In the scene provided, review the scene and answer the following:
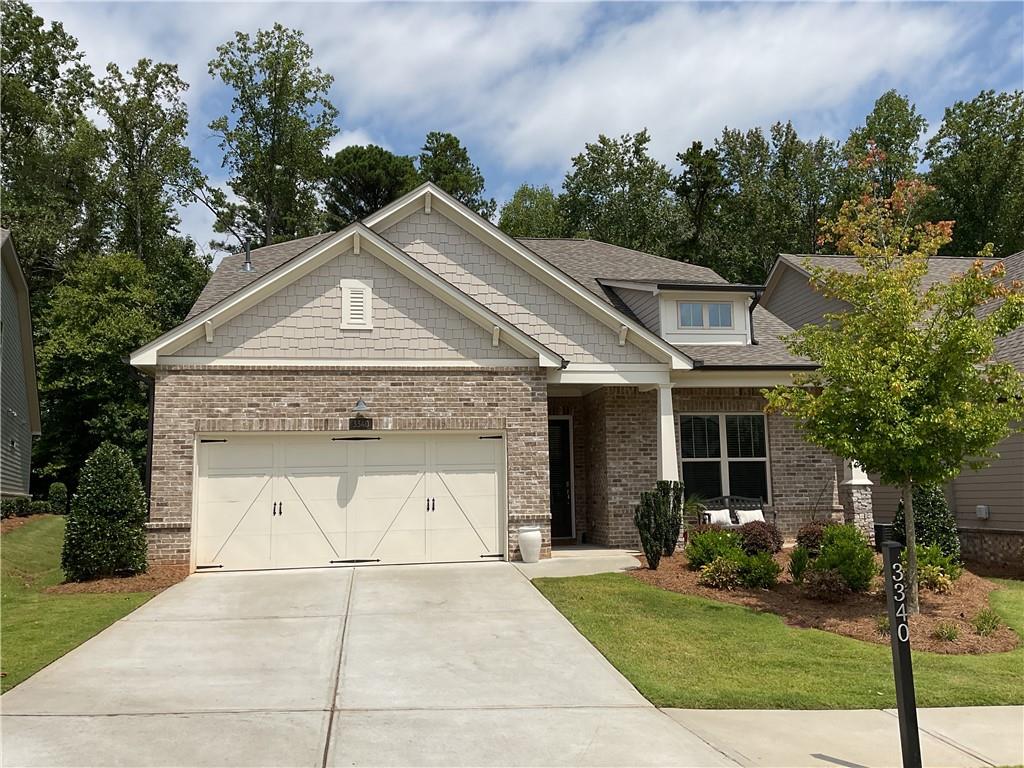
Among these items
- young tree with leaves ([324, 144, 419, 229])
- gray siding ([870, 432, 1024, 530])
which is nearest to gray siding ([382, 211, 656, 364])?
gray siding ([870, 432, 1024, 530])

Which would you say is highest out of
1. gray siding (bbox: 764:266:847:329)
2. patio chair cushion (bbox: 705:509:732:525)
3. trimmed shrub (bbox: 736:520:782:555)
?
gray siding (bbox: 764:266:847:329)

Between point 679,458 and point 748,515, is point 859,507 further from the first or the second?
point 679,458

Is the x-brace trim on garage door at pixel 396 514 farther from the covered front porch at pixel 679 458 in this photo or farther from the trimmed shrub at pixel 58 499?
the trimmed shrub at pixel 58 499

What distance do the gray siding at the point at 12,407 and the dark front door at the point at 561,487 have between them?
14.3m

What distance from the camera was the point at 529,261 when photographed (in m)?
16.4

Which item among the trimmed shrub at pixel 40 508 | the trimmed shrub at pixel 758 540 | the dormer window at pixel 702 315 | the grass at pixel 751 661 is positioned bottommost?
the grass at pixel 751 661

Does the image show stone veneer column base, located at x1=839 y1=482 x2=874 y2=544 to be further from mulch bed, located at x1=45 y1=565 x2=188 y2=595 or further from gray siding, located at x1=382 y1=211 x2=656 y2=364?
mulch bed, located at x1=45 y1=565 x2=188 y2=595

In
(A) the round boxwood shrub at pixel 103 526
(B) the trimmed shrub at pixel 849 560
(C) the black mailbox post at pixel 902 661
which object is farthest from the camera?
(A) the round boxwood shrub at pixel 103 526

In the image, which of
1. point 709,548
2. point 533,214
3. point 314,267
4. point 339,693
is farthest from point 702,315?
point 533,214

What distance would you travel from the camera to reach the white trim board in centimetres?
1598

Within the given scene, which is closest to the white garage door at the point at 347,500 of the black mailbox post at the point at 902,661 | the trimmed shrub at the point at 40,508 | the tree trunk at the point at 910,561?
the tree trunk at the point at 910,561

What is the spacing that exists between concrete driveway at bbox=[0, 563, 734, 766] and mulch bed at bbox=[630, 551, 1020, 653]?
2.65 meters

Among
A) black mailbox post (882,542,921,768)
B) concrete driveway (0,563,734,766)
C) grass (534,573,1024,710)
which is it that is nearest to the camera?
black mailbox post (882,542,921,768)

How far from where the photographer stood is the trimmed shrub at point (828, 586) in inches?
447
